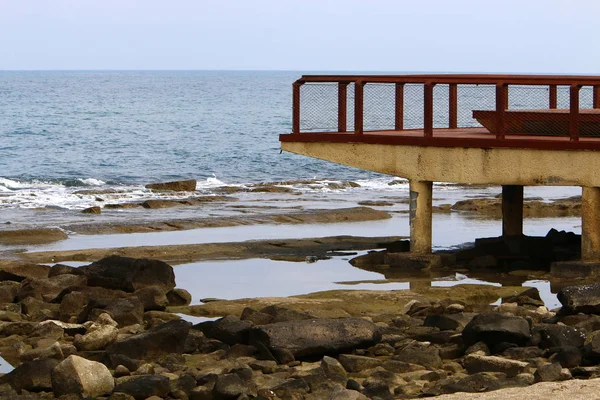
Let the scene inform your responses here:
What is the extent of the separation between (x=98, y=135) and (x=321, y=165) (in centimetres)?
2756

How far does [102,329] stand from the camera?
42.6 feet

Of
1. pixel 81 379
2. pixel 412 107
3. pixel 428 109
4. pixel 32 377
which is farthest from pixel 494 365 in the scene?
pixel 412 107

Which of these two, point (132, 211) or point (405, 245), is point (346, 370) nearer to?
point (405, 245)

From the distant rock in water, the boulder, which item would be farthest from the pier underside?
the distant rock in water

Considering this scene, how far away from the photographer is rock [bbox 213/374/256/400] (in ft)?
34.8

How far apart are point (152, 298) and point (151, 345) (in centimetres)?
265

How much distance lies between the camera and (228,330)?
12.8 m

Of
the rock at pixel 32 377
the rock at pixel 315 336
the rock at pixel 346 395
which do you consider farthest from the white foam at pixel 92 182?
the rock at pixel 346 395

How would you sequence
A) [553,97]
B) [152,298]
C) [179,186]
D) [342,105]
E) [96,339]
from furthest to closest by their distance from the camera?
1. [179,186]
2. [553,97]
3. [342,105]
4. [152,298]
5. [96,339]

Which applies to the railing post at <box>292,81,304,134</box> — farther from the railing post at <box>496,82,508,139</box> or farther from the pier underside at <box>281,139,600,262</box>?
the railing post at <box>496,82,508,139</box>

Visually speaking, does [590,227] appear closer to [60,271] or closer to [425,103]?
[425,103]

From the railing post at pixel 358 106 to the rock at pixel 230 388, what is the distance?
867 cm

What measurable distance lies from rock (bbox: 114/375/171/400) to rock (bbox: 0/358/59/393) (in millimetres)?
694

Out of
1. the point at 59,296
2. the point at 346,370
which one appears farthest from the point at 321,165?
the point at 346,370
